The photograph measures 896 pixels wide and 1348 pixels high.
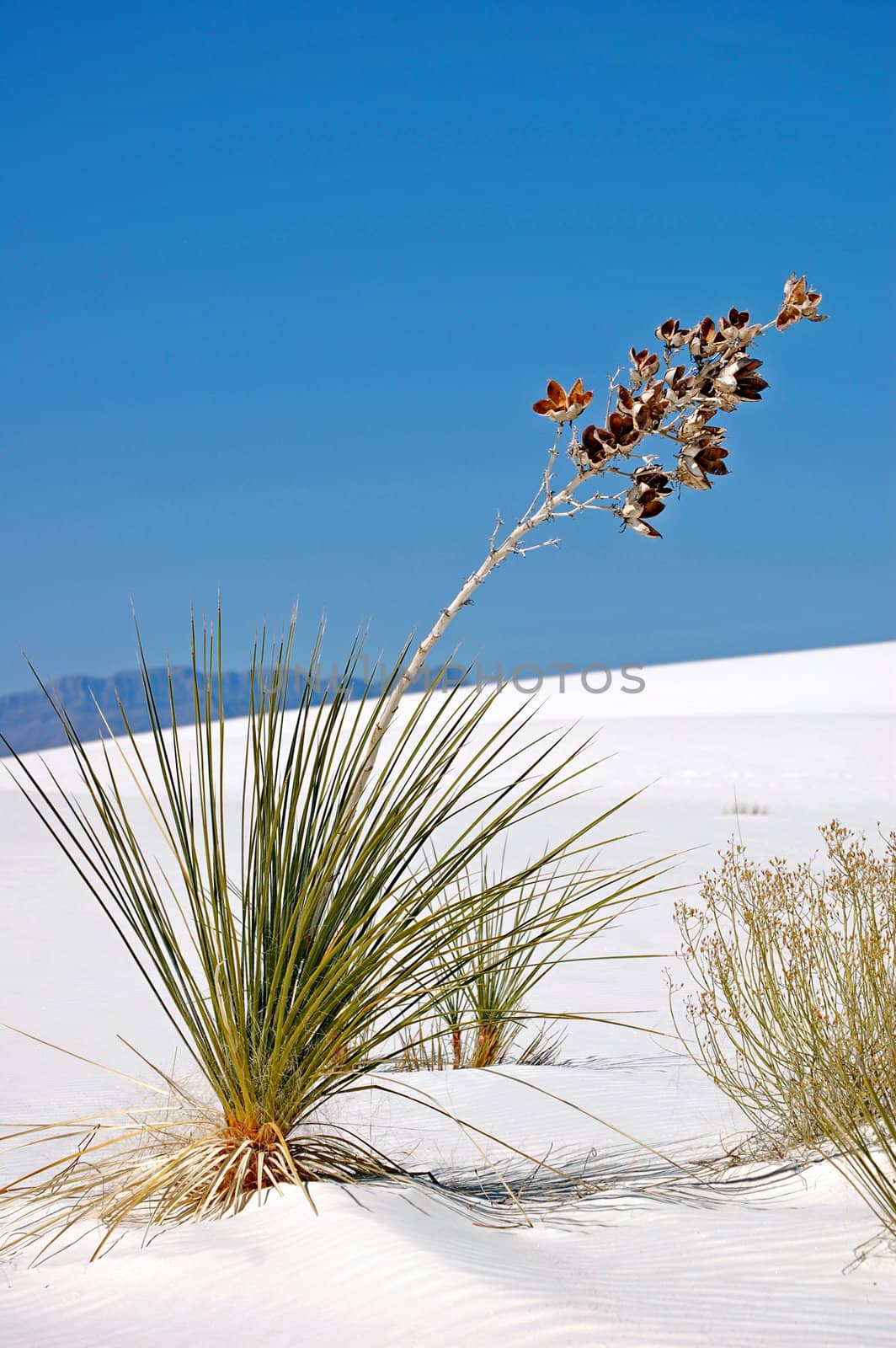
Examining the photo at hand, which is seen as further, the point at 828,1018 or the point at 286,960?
the point at 828,1018

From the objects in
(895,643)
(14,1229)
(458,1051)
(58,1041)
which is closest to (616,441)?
(14,1229)

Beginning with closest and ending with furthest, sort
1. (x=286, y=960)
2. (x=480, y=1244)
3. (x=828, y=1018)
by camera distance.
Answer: (x=480, y=1244)
(x=286, y=960)
(x=828, y=1018)

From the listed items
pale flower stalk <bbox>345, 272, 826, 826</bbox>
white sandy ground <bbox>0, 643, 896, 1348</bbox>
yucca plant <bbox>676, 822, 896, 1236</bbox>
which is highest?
pale flower stalk <bbox>345, 272, 826, 826</bbox>

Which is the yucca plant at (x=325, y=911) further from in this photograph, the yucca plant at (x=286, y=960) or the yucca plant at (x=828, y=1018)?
the yucca plant at (x=828, y=1018)

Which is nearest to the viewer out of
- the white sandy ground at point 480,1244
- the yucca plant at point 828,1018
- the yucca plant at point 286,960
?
the white sandy ground at point 480,1244

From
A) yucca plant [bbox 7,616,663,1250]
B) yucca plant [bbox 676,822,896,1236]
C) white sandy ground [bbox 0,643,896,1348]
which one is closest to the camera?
white sandy ground [bbox 0,643,896,1348]

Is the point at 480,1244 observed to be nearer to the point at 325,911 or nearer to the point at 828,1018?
the point at 325,911

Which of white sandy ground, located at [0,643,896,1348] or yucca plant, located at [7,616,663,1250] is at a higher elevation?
yucca plant, located at [7,616,663,1250]

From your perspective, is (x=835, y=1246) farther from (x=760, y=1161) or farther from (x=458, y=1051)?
(x=458, y=1051)

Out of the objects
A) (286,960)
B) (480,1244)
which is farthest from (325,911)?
(480,1244)

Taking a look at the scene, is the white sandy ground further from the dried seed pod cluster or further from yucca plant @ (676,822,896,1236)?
the dried seed pod cluster

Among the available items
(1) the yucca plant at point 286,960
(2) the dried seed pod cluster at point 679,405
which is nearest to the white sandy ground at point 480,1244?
(1) the yucca plant at point 286,960

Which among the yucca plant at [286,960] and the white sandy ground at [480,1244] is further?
the yucca plant at [286,960]

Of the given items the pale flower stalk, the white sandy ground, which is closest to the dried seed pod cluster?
the pale flower stalk
